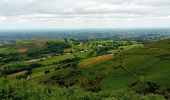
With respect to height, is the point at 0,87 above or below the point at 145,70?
above

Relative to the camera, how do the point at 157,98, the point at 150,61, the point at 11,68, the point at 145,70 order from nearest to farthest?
1. the point at 157,98
2. the point at 145,70
3. the point at 150,61
4. the point at 11,68

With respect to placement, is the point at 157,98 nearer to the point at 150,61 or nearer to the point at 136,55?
the point at 150,61

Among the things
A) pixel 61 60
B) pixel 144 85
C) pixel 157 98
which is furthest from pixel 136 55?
pixel 157 98

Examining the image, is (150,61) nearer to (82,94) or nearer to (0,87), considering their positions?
(82,94)

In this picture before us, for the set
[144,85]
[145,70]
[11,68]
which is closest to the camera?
[144,85]

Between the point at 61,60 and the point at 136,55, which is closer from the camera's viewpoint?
the point at 136,55

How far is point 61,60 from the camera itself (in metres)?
193

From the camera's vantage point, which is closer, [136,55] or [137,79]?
[137,79]

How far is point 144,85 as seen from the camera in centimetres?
9781

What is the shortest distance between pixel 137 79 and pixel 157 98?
3875 centimetres

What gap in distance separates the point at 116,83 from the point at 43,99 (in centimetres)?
5007

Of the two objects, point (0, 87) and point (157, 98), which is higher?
point (0, 87)

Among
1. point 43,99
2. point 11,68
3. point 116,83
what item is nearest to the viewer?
point 43,99

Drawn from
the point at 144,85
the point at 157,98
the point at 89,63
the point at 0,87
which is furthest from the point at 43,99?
the point at 89,63
